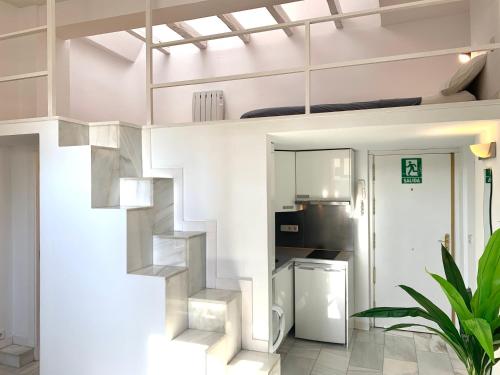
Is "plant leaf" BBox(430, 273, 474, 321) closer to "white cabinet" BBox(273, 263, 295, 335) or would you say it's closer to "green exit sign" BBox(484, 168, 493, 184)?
"green exit sign" BBox(484, 168, 493, 184)

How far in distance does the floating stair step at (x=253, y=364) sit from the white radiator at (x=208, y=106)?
3.41 m

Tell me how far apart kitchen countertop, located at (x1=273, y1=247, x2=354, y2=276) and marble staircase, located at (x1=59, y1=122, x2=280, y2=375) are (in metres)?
1.11

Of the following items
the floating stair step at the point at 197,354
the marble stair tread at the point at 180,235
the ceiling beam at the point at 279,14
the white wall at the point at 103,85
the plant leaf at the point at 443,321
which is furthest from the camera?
the white wall at the point at 103,85

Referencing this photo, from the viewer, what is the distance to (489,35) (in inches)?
107

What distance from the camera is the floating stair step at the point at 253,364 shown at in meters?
2.43

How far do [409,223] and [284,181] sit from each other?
1.54 meters

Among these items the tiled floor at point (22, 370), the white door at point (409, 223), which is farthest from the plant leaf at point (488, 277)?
the tiled floor at point (22, 370)

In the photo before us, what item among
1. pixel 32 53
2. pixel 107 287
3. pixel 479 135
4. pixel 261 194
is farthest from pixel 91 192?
pixel 479 135

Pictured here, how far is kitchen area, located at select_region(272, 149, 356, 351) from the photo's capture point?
12.9 ft

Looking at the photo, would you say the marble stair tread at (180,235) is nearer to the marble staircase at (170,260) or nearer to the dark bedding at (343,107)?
the marble staircase at (170,260)

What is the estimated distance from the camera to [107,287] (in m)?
2.58

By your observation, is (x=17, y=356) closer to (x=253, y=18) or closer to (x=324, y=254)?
(x=324, y=254)

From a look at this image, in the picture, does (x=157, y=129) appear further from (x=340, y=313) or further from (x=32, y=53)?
(x=340, y=313)

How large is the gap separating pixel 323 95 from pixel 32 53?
3316mm
